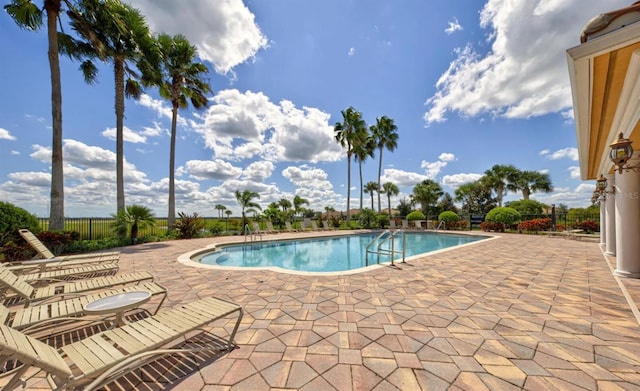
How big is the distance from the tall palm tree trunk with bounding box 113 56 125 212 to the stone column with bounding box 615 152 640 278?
1668 cm

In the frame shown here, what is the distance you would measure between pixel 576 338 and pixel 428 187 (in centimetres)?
2761

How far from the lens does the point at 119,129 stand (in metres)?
11.0

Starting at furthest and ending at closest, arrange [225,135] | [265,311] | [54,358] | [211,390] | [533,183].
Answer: [533,183]
[225,135]
[265,311]
[211,390]
[54,358]

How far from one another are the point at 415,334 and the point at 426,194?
2775cm

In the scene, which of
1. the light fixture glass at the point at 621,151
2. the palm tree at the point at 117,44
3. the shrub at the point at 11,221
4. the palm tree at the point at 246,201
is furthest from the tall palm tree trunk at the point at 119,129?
the light fixture glass at the point at 621,151

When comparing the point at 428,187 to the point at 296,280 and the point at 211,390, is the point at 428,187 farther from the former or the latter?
the point at 211,390

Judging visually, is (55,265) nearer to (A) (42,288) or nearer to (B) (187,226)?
(A) (42,288)

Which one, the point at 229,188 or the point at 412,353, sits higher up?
the point at 229,188

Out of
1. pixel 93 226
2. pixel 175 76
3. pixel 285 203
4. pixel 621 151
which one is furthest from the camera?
pixel 285 203

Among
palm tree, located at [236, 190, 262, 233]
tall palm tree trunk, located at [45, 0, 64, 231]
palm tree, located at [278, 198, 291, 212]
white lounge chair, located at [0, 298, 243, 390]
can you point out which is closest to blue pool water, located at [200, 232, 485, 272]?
white lounge chair, located at [0, 298, 243, 390]

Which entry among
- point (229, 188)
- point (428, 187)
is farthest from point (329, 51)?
point (428, 187)

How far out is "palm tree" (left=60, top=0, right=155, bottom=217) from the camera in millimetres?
9289

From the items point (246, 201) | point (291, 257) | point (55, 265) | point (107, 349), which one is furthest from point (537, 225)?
point (55, 265)

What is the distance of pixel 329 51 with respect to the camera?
411 inches
